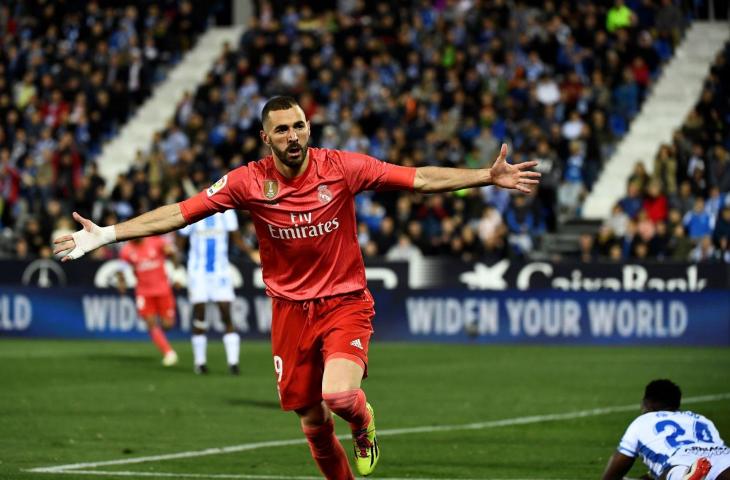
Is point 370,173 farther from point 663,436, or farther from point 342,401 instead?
point 663,436

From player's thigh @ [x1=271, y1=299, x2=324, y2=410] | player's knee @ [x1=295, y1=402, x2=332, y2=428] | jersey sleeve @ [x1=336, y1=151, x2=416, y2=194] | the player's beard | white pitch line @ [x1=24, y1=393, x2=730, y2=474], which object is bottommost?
white pitch line @ [x1=24, y1=393, x2=730, y2=474]

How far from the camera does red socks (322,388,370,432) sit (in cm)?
909

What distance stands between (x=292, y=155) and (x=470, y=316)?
17.3 metres

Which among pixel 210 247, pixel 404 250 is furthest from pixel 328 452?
pixel 404 250

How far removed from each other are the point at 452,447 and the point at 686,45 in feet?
72.8

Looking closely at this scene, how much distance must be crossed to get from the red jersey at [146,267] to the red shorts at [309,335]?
13.2 metres

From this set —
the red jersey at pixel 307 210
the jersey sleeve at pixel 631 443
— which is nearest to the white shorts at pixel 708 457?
the jersey sleeve at pixel 631 443

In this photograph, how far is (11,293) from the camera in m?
27.9

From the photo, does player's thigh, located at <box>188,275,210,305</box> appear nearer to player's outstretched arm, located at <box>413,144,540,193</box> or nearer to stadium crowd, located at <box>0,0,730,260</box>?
stadium crowd, located at <box>0,0,730,260</box>

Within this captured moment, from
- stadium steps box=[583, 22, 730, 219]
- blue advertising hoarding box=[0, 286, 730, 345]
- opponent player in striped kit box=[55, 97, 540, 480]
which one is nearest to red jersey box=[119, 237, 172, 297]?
blue advertising hoarding box=[0, 286, 730, 345]

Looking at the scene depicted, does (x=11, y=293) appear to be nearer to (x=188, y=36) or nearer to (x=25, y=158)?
(x=25, y=158)

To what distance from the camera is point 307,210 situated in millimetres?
9469

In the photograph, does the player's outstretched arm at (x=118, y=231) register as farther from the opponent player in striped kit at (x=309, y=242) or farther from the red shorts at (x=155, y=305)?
the red shorts at (x=155, y=305)

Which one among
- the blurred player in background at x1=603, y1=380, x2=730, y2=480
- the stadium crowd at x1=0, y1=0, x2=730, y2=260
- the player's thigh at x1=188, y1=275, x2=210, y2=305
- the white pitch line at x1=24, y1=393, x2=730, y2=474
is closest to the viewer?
the blurred player in background at x1=603, y1=380, x2=730, y2=480
